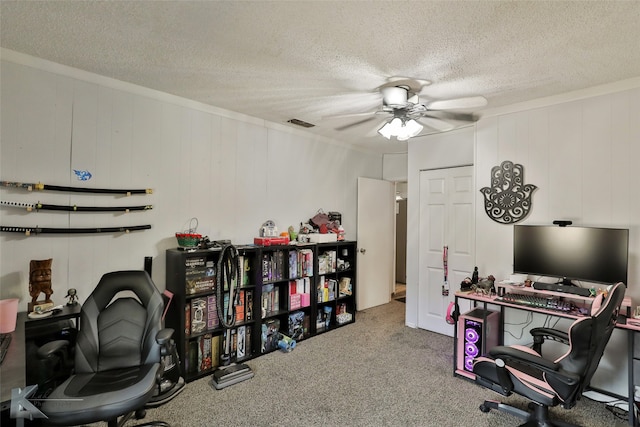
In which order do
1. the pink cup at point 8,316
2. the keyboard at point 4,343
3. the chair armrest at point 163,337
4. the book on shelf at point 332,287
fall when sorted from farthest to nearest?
the book on shelf at point 332,287
the chair armrest at point 163,337
the pink cup at point 8,316
the keyboard at point 4,343

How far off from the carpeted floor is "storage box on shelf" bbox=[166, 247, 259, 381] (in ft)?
0.65

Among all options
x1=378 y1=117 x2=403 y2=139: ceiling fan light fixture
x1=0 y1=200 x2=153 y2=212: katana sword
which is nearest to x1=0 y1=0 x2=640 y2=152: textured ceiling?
x1=378 y1=117 x2=403 y2=139: ceiling fan light fixture

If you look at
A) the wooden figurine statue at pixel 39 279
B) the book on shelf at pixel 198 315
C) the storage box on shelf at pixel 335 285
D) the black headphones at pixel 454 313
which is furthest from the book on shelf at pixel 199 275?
the black headphones at pixel 454 313

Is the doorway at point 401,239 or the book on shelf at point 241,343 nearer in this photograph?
the book on shelf at point 241,343

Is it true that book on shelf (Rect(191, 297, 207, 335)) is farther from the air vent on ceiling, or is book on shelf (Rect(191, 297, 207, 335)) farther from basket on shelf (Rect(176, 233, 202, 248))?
the air vent on ceiling

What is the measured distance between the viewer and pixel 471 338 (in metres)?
2.91

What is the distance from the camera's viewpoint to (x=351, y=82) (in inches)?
104

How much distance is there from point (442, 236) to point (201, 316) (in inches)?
113

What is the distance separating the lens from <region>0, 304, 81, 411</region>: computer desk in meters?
1.35

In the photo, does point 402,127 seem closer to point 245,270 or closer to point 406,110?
point 406,110

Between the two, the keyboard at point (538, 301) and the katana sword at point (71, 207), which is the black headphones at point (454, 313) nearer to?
the keyboard at point (538, 301)

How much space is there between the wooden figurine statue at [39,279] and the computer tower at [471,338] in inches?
132

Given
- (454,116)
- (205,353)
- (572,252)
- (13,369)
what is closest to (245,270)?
(205,353)

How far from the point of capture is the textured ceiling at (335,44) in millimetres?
1757
